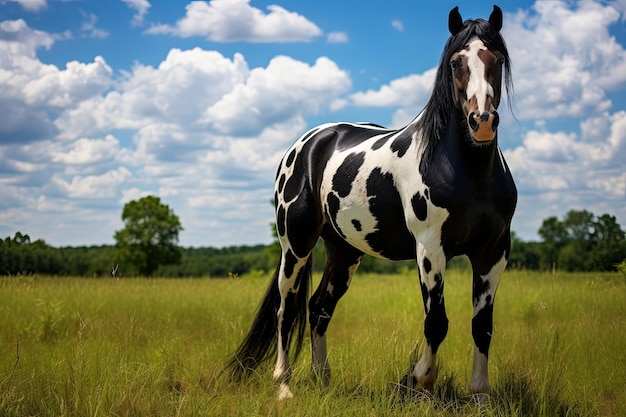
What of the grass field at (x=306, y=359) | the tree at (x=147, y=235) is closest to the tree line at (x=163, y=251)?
the tree at (x=147, y=235)

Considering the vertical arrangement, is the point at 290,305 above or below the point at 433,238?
below

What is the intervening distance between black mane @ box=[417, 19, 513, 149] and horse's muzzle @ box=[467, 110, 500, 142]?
0.52 meters

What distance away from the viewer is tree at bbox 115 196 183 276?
126ft

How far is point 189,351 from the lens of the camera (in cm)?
719

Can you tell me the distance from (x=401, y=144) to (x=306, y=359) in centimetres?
263

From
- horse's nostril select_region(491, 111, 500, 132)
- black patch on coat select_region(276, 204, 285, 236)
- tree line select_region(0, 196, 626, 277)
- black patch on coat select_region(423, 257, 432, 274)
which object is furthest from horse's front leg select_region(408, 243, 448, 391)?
tree line select_region(0, 196, 626, 277)

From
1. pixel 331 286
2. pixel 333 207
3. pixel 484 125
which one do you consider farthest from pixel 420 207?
pixel 331 286

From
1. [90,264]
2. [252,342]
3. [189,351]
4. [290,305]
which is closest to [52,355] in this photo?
[189,351]

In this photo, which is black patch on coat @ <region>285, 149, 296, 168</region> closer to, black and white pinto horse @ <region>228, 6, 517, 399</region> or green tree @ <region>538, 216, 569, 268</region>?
black and white pinto horse @ <region>228, 6, 517, 399</region>

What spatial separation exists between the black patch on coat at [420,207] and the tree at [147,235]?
35.5 meters

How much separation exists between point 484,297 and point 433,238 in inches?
26.8

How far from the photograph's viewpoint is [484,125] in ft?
13.0

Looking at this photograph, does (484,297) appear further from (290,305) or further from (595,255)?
(595,255)

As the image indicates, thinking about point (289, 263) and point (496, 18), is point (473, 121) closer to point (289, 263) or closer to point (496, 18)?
point (496, 18)
